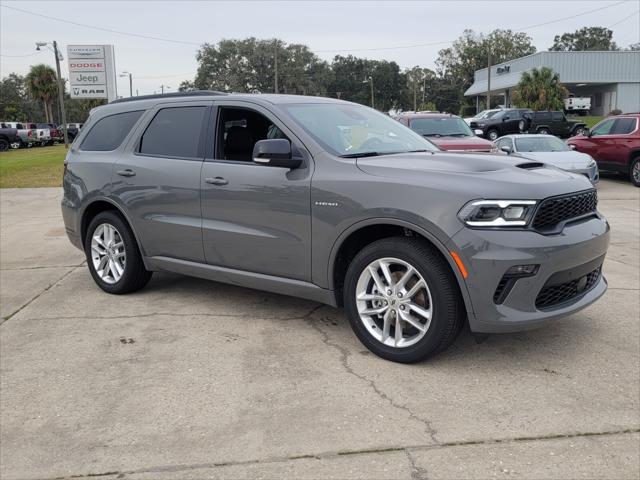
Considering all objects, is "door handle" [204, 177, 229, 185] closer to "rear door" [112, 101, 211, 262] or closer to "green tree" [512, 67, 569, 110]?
"rear door" [112, 101, 211, 262]

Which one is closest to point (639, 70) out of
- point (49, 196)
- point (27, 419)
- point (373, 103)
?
point (49, 196)

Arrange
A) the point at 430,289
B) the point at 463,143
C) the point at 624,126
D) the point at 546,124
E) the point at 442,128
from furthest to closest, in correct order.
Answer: the point at 546,124 → the point at 624,126 → the point at 442,128 → the point at 463,143 → the point at 430,289

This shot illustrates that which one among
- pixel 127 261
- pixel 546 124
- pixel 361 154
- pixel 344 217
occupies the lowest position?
pixel 127 261

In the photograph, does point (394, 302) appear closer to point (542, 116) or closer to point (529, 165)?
point (529, 165)

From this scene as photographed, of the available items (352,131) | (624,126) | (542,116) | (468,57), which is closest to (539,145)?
(624,126)

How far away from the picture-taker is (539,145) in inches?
579

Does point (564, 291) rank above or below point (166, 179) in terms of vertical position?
below

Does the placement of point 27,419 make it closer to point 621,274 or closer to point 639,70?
point 621,274

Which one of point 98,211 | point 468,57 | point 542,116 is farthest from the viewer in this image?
point 468,57

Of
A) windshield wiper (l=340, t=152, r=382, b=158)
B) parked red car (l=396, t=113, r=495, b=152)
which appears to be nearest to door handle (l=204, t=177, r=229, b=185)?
windshield wiper (l=340, t=152, r=382, b=158)

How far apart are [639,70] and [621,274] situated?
51.2 metres

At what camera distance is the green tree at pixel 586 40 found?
4437 inches

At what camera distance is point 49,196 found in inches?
578

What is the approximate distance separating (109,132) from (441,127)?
8607mm
